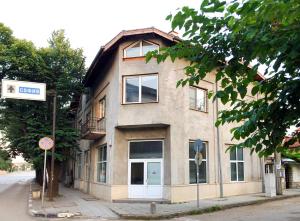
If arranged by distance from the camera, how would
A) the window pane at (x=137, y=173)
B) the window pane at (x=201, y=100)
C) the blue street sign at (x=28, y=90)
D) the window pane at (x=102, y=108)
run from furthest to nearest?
the window pane at (x=102, y=108) < the window pane at (x=201, y=100) < the window pane at (x=137, y=173) < the blue street sign at (x=28, y=90)

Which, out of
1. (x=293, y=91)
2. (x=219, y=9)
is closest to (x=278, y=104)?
(x=293, y=91)

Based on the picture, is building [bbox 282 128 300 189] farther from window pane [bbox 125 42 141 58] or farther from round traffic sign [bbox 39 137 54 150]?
round traffic sign [bbox 39 137 54 150]

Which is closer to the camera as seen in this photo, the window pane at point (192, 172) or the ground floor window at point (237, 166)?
the window pane at point (192, 172)

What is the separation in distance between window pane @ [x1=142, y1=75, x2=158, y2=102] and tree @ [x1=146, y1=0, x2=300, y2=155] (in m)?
13.9

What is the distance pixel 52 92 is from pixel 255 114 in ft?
52.4

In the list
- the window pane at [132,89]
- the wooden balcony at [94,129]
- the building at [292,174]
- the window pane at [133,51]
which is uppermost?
the window pane at [133,51]

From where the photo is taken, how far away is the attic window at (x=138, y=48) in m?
19.9

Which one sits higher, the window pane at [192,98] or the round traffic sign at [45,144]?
the window pane at [192,98]

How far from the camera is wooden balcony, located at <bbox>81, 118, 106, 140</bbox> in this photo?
21.9m

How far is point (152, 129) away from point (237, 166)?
23.1 feet

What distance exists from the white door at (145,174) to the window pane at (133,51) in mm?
4829

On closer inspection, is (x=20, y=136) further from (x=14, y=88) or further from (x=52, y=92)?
(x=14, y=88)

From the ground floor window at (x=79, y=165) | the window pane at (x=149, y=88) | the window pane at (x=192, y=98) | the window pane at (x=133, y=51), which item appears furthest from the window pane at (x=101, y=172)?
the ground floor window at (x=79, y=165)

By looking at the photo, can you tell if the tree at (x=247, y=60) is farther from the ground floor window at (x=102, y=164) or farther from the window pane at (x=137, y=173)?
the ground floor window at (x=102, y=164)
